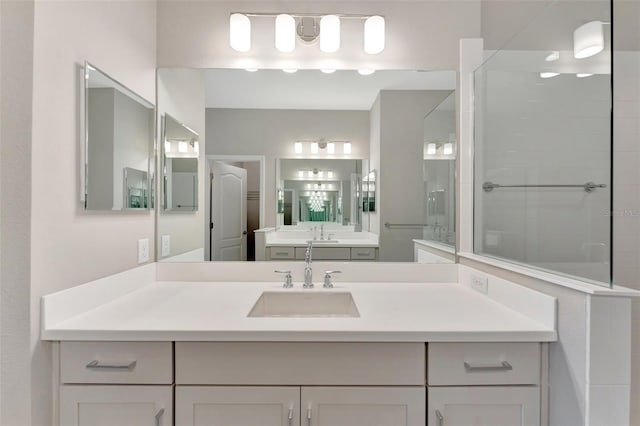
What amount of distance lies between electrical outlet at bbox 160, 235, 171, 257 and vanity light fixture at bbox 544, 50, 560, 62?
2.08 metres

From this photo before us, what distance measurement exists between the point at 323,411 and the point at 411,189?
122cm

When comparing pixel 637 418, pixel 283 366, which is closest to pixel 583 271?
pixel 637 418

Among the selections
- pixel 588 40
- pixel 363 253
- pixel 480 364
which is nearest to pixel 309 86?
pixel 363 253

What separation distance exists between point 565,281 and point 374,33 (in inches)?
55.8

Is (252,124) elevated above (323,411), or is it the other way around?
(252,124)

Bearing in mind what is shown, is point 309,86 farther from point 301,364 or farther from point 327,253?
point 301,364

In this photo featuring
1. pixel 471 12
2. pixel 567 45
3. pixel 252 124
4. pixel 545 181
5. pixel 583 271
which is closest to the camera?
pixel 583 271

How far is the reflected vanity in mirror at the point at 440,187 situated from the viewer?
182cm

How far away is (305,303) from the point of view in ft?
5.41

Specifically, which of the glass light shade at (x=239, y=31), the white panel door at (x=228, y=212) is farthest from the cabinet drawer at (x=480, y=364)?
the glass light shade at (x=239, y=31)

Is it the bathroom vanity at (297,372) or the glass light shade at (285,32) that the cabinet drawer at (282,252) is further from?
the glass light shade at (285,32)

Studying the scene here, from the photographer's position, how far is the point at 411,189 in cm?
188

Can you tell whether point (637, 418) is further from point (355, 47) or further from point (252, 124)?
point (252, 124)

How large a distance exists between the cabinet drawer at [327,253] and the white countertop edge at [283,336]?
0.80 m
